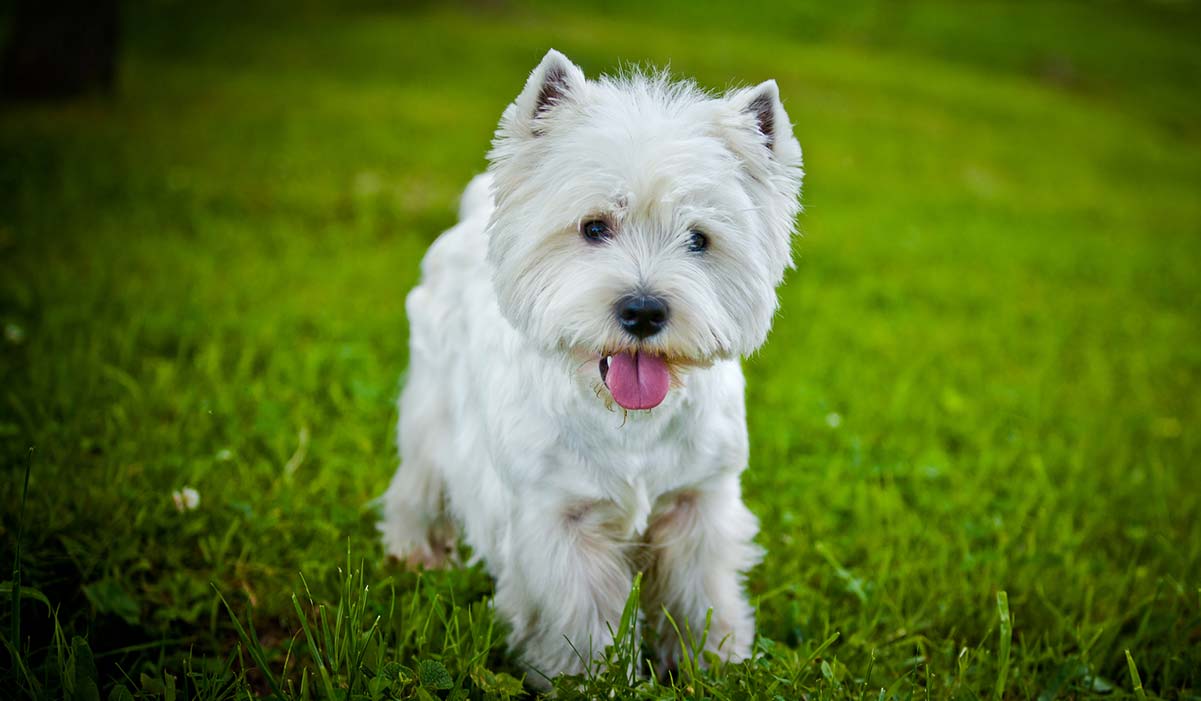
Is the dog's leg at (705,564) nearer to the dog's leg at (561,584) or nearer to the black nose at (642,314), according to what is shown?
the dog's leg at (561,584)

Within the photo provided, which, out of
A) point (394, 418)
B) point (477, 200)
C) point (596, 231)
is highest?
point (596, 231)

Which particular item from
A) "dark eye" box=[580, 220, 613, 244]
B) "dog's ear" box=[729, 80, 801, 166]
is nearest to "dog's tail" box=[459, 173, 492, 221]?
"dark eye" box=[580, 220, 613, 244]

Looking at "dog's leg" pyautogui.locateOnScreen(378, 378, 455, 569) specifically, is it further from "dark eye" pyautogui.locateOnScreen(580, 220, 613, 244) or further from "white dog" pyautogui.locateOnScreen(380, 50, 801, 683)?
"dark eye" pyautogui.locateOnScreen(580, 220, 613, 244)

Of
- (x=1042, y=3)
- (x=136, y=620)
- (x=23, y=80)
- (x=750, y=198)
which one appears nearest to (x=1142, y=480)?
(x=750, y=198)

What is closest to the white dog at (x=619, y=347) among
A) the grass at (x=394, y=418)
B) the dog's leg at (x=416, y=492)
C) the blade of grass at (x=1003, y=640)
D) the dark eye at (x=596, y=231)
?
the dark eye at (x=596, y=231)

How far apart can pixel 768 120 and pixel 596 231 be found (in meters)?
0.54

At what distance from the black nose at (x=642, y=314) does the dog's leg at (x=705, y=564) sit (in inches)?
26.4

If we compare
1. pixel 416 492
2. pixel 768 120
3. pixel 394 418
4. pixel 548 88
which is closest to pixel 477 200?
pixel 548 88

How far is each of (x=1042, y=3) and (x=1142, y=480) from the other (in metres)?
29.1

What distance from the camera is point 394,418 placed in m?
4.02

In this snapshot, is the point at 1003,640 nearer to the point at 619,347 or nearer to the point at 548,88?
the point at 619,347

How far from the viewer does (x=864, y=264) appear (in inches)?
280

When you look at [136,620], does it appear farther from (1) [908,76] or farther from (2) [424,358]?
(1) [908,76]

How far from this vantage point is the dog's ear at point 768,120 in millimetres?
2252
